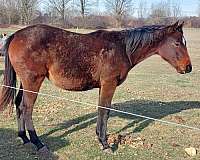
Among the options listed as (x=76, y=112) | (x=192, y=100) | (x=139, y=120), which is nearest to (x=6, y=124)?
(x=76, y=112)

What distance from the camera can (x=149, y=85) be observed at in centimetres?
1222

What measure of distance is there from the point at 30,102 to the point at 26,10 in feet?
162

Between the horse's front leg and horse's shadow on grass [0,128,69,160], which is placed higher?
the horse's front leg

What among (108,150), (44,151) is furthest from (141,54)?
(44,151)

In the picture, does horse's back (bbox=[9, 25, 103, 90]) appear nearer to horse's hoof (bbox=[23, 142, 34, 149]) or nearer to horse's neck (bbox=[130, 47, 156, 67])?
horse's neck (bbox=[130, 47, 156, 67])

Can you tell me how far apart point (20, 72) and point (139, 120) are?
2.87m

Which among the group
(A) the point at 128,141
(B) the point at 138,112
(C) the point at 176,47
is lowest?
(B) the point at 138,112

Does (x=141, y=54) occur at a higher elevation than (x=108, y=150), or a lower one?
higher

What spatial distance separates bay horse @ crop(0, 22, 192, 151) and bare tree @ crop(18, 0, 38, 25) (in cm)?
4746

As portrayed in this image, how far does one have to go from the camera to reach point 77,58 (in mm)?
5594

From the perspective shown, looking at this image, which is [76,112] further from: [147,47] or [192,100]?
[192,100]

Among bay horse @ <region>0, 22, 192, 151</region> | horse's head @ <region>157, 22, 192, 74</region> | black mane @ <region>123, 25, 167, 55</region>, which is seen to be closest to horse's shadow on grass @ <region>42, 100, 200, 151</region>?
bay horse @ <region>0, 22, 192, 151</region>

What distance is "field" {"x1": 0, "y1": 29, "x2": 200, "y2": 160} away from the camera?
5523 millimetres

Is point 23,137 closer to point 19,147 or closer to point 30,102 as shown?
point 19,147
